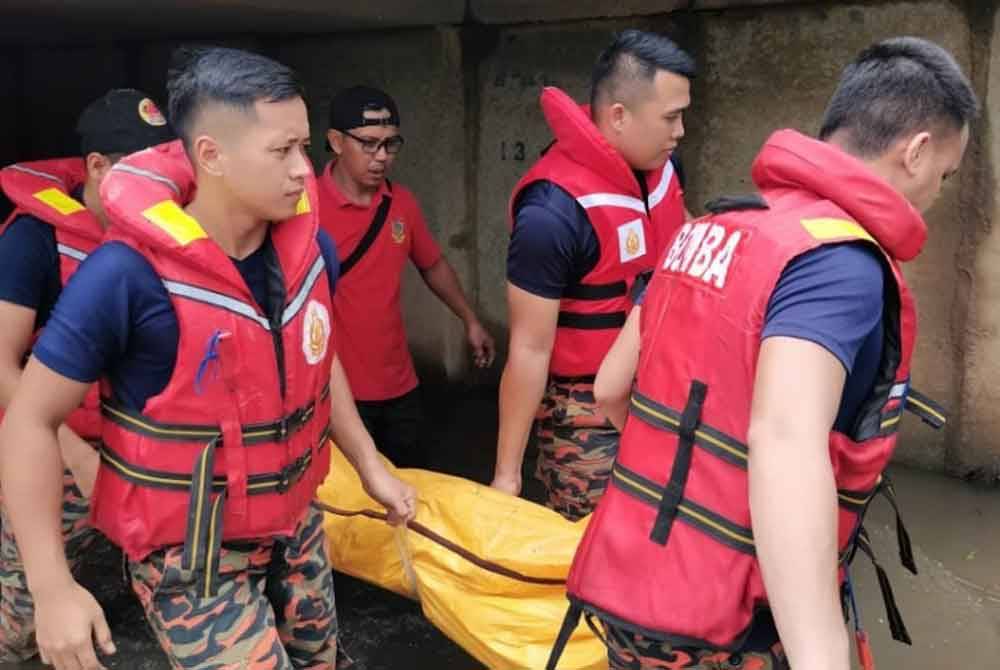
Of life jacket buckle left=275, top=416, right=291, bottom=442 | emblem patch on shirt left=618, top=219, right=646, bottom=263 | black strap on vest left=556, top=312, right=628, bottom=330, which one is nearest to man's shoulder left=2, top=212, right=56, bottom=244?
life jacket buckle left=275, top=416, right=291, bottom=442

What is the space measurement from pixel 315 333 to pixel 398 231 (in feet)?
5.48

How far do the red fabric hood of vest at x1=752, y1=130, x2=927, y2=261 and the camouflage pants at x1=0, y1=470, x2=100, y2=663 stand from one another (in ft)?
7.55

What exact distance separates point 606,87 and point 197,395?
154 centimetres

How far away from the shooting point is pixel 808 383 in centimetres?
125

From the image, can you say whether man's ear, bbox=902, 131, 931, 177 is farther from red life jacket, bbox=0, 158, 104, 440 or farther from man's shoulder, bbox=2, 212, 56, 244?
man's shoulder, bbox=2, 212, 56, 244

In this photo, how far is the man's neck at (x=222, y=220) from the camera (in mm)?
1922

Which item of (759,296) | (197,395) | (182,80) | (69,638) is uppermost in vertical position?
(182,80)

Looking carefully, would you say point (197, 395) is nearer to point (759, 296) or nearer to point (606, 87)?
point (759, 296)

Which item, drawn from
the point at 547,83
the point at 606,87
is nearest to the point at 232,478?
the point at 606,87

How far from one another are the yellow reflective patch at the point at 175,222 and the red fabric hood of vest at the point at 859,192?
1.10 metres

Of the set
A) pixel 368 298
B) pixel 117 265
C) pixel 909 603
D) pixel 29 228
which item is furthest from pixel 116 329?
pixel 909 603

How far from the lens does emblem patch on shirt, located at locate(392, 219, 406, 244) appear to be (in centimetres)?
364

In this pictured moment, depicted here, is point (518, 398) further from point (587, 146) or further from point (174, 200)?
point (174, 200)

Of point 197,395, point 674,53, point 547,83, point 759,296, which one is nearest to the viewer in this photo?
point 759,296
